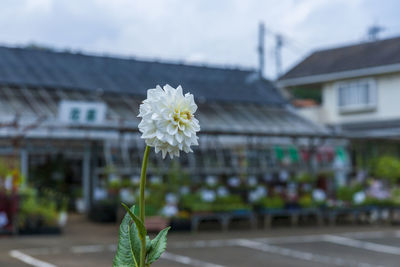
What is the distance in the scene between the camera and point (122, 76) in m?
23.3

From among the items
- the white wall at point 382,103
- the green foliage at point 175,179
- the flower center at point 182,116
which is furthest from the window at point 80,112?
the flower center at point 182,116

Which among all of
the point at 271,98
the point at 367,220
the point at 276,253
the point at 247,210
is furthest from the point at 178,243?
the point at 271,98

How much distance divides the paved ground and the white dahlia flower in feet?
28.5

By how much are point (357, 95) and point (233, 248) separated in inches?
577

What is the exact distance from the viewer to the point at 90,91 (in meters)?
21.2

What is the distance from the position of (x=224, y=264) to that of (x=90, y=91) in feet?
38.3

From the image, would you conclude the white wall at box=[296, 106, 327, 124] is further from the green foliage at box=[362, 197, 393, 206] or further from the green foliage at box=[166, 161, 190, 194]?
the green foliage at box=[166, 161, 190, 194]

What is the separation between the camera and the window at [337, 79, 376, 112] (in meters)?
25.6

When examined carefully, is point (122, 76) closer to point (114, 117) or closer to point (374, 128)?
point (114, 117)

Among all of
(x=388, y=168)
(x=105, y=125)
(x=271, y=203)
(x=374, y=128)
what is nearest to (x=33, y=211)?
(x=105, y=125)

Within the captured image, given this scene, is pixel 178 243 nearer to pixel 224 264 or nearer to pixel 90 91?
pixel 224 264

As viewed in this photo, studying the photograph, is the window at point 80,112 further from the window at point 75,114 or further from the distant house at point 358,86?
the distant house at point 358,86

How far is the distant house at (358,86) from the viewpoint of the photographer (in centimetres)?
2506

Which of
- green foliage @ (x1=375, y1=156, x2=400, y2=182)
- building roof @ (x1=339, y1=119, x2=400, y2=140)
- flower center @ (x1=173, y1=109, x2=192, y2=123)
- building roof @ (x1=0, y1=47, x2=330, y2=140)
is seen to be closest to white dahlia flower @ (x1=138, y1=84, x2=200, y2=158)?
flower center @ (x1=173, y1=109, x2=192, y2=123)
